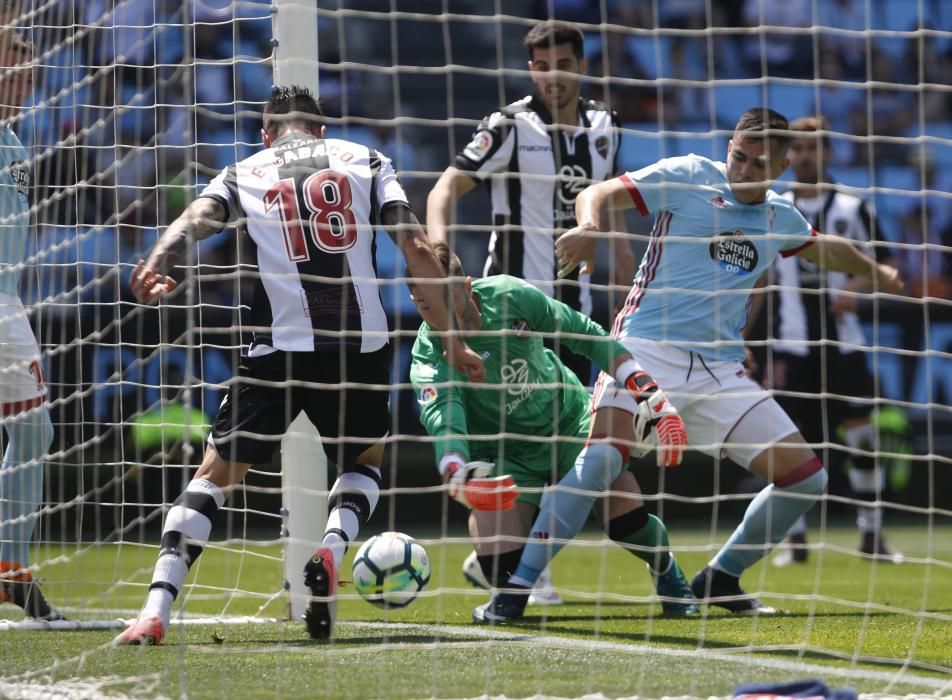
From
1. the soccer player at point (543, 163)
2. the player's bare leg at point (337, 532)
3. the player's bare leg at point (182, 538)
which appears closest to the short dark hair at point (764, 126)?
the soccer player at point (543, 163)

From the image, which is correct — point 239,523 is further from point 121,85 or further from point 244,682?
point 244,682

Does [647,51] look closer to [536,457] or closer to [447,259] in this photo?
[536,457]

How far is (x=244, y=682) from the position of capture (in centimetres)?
379

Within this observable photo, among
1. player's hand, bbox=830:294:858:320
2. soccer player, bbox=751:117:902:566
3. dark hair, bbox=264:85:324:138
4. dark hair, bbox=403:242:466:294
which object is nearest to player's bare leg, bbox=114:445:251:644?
dark hair, bbox=403:242:466:294

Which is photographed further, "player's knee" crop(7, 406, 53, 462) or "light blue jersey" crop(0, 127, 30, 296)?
"light blue jersey" crop(0, 127, 30, 296)

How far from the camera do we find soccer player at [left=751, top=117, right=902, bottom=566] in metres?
7.90

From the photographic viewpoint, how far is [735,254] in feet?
17.9

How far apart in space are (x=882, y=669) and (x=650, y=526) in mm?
1715

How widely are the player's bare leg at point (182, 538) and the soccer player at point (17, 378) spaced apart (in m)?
0.97

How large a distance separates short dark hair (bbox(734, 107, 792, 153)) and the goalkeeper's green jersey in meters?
0.92

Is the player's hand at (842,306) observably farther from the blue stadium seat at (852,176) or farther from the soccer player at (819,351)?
the blue stadium seat at (852,176)

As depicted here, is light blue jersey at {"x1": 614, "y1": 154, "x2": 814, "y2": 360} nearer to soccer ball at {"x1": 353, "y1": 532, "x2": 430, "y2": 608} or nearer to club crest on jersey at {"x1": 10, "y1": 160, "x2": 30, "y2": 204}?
soccer ball at {"x1": 353, "y1": 532, "x2": 430, "y2": 608}

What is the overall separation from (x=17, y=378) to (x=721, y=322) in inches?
109

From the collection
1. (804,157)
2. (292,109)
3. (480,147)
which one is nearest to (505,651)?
(292,109)
